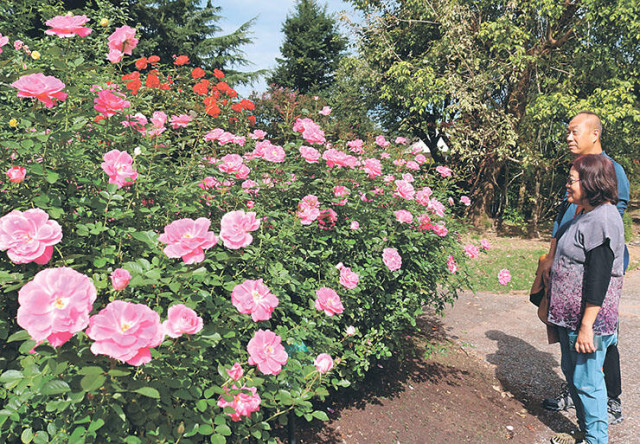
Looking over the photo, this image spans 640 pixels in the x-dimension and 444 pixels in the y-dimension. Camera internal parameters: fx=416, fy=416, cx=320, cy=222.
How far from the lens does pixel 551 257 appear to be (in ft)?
9.05

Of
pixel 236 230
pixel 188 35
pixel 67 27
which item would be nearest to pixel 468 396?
pixel 236 230

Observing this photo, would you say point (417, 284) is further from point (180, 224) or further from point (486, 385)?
point (180, 224)

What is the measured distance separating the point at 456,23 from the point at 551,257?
8.99 meters

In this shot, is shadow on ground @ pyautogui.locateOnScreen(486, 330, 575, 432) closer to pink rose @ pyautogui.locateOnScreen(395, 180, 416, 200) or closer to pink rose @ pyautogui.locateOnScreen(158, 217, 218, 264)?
pink rose @ pyautogui.locateOnScreen(395, 180, 416, 200)

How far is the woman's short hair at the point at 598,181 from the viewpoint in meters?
2.27

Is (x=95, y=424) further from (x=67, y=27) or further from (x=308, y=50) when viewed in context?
(x=308, y=50)

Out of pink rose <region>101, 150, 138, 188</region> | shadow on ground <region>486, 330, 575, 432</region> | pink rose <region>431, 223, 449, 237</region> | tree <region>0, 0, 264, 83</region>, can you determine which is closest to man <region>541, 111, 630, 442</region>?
shadow on ground <region>486, 330, 575, 432</region>

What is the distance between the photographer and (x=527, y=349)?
4.23 m

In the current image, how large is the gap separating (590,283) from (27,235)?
8.33 ft

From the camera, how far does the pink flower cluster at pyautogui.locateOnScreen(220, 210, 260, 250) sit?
4.26ft

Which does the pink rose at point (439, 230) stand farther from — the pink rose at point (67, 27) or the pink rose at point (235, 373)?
the pink rose at point (67, 27)

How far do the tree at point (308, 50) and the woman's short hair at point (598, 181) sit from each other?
61.0 ft

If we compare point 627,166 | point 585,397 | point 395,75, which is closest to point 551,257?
point 585,397

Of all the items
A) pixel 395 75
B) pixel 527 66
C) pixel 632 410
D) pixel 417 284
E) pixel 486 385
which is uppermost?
pixel 527 66
